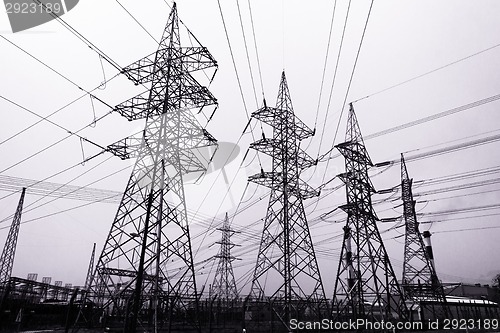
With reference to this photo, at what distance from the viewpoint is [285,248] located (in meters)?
16.4

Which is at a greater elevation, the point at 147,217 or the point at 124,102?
the point at 124,102

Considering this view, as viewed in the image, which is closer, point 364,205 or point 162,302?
point 162,302

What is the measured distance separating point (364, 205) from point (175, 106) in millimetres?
13571

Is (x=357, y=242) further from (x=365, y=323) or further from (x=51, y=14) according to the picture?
(x=51, y=14)

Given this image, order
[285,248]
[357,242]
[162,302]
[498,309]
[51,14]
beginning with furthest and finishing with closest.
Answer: [498,309]
[357,242]
[285,248]
[162,302]
[51,14]

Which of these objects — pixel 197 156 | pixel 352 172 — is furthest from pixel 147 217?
pixel 352 172

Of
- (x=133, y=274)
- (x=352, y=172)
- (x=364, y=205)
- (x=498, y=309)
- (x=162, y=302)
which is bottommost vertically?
(x=498, y=309)

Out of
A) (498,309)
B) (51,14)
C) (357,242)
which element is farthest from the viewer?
(498,309)

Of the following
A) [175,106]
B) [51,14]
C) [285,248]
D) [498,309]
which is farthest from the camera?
[498,309]

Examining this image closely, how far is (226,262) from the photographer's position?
42812 mm

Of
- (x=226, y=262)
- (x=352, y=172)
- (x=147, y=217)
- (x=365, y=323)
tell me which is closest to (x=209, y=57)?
(x=147, y=217)

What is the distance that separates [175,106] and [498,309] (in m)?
43.1

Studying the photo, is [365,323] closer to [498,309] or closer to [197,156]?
[197,156]

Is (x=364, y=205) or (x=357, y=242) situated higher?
(x=364, y=205)
